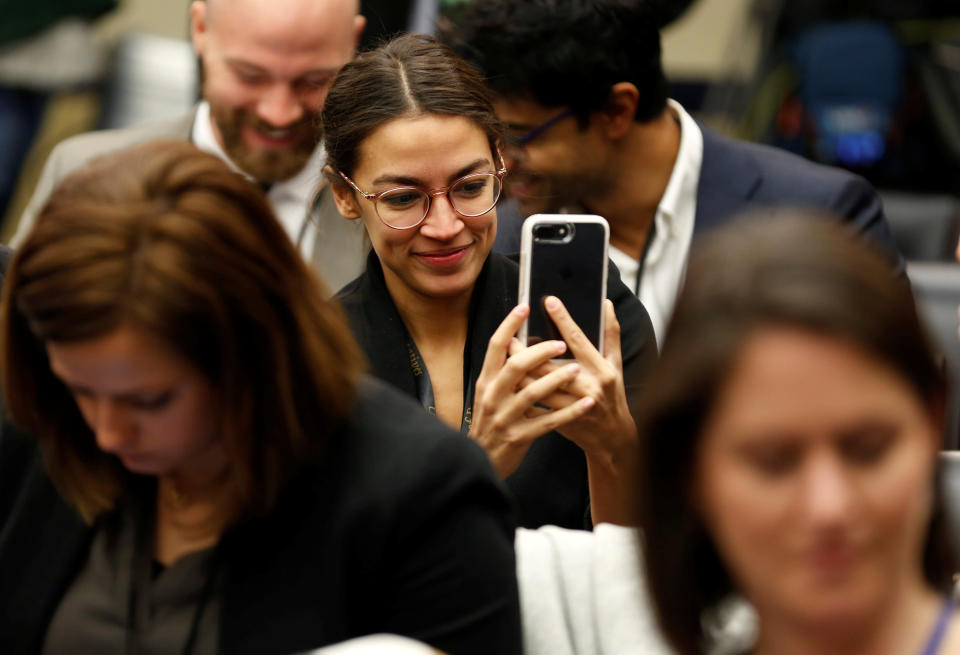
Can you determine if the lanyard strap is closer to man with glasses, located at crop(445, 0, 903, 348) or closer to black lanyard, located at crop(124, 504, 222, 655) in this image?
black lanyard, located at crop(124, 504, 222, 655)

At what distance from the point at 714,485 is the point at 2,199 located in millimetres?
3488

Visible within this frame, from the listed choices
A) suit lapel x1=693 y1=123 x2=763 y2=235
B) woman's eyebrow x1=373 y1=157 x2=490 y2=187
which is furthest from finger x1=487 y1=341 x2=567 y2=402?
suit lapel x1=693 y1=123 x2=763 y2=235

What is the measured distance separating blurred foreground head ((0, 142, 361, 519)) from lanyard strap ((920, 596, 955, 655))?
590 mm

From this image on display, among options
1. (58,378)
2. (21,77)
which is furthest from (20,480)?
(21,77)

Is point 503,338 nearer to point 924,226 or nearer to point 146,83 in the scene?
point 924,226

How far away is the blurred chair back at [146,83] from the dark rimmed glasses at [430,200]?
2583mm

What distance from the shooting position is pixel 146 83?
4340 mm

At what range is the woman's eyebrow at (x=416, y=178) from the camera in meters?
1.79

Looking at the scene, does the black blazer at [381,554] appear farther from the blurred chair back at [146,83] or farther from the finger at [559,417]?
the blurred chair back at [146,83]

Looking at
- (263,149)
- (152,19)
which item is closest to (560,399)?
(263,149)

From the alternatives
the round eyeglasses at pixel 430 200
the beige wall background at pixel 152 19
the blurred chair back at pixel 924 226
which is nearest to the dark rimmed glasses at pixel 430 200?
the round eyeglasses at pixel 430 200

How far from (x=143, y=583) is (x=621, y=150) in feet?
4.54

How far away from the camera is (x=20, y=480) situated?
1.41 meters

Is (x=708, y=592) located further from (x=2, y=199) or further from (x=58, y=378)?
(x=2, y=199)
